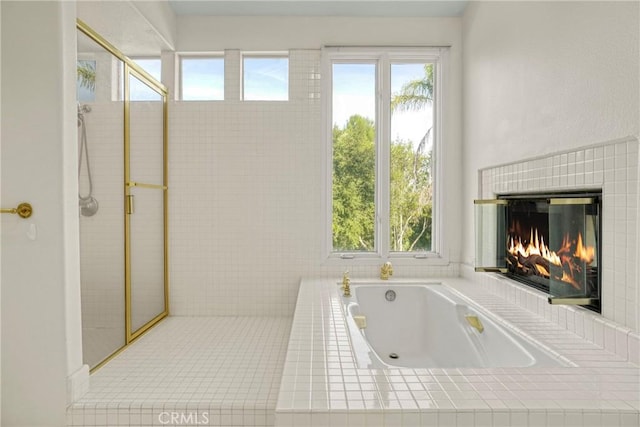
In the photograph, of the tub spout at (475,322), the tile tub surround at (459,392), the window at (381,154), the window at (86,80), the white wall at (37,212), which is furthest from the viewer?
the window at (381,154)

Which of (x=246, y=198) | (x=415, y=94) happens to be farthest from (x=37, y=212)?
(x=415, y=94)

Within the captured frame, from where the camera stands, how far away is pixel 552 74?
6.71ft

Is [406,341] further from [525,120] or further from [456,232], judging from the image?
[525,120]

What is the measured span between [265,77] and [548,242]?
2483mm

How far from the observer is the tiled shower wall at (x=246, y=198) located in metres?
3.34

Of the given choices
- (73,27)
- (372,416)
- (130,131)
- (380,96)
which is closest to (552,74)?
(380,96)

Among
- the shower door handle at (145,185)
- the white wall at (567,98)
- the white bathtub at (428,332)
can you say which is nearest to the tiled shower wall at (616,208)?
the white wall at (567,98)

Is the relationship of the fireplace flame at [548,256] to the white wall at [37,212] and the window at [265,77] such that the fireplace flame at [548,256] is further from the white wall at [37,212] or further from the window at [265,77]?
the white wall at [37,212]

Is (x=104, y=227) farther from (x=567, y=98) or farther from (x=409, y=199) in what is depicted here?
(x=567, y=98)

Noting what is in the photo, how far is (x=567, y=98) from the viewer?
6.31ft

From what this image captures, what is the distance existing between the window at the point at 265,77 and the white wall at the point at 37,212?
1693 millimetres

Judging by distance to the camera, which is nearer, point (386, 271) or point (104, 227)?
point (104, 227)

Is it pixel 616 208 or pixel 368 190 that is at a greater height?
pixel 368 190

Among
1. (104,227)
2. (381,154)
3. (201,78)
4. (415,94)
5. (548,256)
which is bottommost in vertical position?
(548,256)
